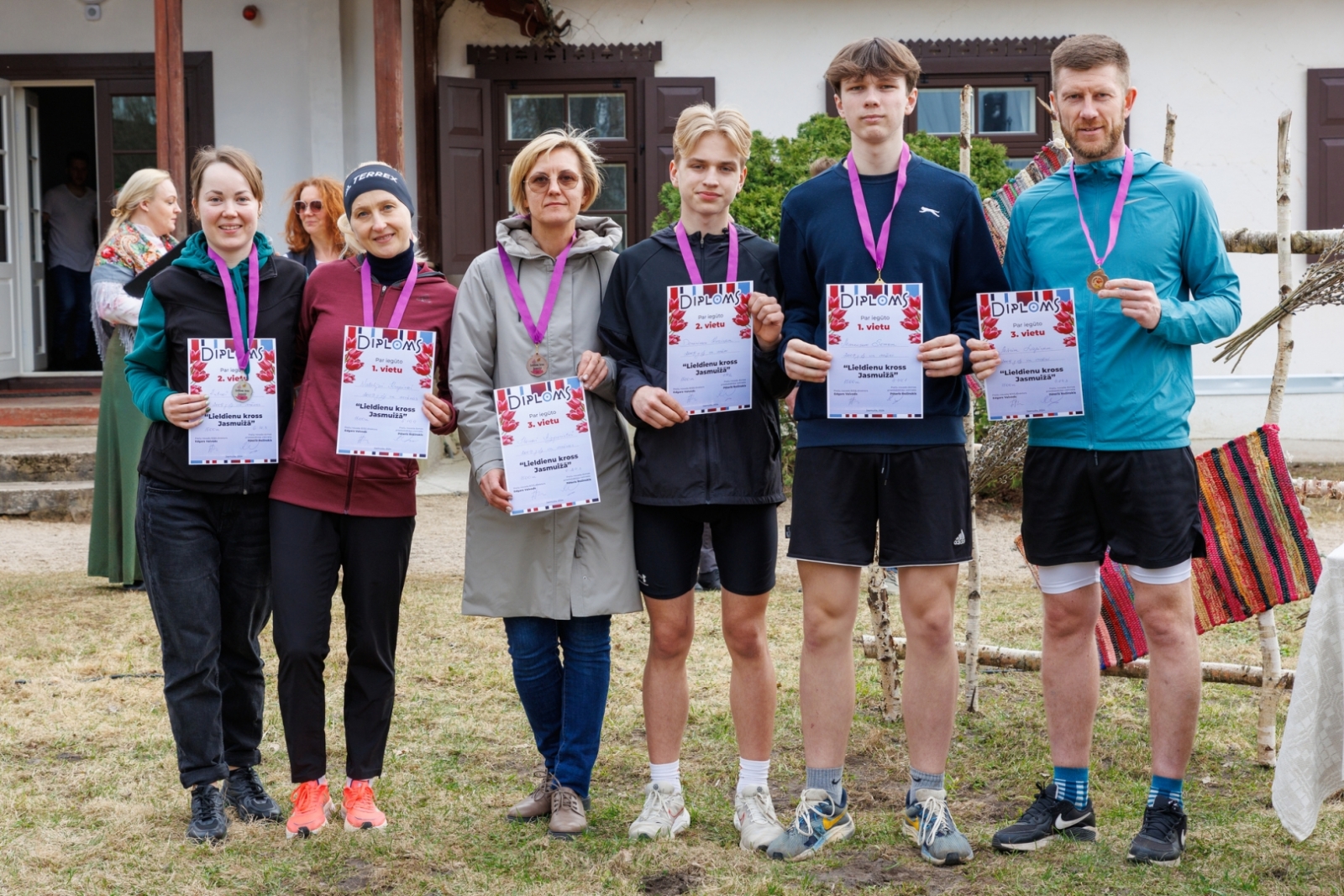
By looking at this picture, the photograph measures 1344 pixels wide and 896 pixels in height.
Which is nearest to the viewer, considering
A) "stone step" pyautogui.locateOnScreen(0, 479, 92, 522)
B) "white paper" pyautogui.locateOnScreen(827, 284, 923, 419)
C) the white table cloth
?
the white table cloth

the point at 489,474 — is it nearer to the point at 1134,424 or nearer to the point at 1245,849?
the point at 1134,424

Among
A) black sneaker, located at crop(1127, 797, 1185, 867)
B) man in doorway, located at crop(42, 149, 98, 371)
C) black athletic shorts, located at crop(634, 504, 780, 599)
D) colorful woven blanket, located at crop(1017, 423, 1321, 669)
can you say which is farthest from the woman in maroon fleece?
man in doorway, located at crop(42, 149, 98, 371)

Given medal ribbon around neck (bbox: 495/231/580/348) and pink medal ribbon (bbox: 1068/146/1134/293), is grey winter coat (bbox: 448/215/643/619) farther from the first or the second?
pink medal ribbon (bbox: 1068/146/1134/293)

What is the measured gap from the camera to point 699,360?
3.40 meters

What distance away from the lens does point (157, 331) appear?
3549 mm

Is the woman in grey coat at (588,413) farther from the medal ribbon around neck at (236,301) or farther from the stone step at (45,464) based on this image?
the stone step at (45,464)

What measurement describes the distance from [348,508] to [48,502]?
21.2 ft

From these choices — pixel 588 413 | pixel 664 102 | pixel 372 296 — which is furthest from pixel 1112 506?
pixel 664 102

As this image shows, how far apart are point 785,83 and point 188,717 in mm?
8585

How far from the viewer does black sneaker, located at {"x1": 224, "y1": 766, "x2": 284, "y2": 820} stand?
12.4 feet

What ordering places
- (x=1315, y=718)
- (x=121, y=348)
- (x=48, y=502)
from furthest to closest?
1. (x=48, y=502)
2. (x=121, y=348)
3. (x=1315, y=718)

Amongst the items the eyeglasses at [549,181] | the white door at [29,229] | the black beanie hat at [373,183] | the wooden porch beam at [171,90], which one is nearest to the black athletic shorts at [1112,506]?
the eyeglasses at [549,181]

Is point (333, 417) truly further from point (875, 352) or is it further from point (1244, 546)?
point (1244, 546)

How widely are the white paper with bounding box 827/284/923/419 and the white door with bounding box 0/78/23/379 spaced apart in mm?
9848
